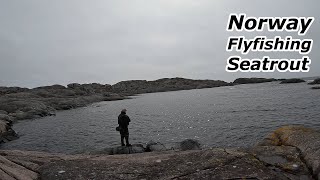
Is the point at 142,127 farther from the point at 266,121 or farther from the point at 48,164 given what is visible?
the point at 48,164

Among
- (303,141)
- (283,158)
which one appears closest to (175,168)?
(283,158)

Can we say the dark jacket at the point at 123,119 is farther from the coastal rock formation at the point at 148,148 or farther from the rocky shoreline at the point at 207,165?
the rocky shoreline at the point at 207,165

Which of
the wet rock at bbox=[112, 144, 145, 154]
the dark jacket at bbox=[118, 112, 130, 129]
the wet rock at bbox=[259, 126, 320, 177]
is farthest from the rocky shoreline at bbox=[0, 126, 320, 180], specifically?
the wet rock at bbox=[112, 144, 145, 154]

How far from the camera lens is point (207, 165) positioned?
1217 centimetres

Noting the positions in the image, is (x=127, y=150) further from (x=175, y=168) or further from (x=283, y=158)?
(x=283, y=158)

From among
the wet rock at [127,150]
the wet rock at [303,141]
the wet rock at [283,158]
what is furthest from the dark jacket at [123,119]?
the wet rock at [283,158]

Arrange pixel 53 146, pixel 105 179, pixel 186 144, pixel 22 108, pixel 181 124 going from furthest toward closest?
pixel 22 108 → pixel 181 124 → pixel 53 146 → pixel 186 144 → pixel 105 179

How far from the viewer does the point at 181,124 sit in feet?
158

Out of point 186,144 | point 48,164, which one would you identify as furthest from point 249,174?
point 186,144

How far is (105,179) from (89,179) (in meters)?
0.66

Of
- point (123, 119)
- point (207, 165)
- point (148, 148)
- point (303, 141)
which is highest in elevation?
point (123, 119)

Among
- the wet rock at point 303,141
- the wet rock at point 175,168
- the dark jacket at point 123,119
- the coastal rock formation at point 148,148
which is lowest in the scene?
the coastal rock formation at point 148,148

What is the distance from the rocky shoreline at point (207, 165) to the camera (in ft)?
36.8

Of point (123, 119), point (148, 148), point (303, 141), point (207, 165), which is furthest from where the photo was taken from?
point (148, 148)
